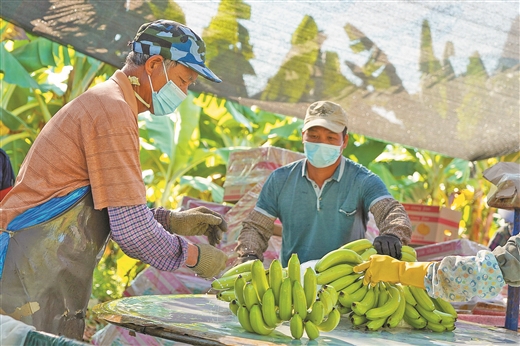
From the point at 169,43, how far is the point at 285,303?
1.19 m

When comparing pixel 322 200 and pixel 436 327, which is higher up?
pixel 322 200

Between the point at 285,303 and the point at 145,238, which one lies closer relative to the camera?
the point at 285,303

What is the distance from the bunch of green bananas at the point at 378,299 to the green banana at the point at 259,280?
549 millimetres

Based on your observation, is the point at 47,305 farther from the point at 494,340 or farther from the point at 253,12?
the point at 253,12

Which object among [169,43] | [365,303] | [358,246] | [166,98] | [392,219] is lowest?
[365,303]

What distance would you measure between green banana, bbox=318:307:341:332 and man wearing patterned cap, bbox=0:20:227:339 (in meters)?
0.63

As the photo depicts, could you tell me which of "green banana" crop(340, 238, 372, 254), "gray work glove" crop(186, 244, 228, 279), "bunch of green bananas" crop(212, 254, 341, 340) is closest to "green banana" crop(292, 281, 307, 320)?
Result: "bunch of green bananas" crop(212, 254, 341, 340)

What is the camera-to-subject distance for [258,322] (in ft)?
8.61

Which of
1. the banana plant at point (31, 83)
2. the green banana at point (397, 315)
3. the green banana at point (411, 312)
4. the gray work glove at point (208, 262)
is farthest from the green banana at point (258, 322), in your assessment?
the banana plant at point (31, 83)

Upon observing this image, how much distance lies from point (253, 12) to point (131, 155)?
2482 millimetres

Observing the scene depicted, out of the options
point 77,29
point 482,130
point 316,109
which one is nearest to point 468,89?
point 482,130

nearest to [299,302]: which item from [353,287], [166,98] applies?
[353,287]

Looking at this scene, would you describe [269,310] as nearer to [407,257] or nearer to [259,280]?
[259,280]

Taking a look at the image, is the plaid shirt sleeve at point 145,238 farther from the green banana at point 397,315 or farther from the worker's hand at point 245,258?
the worker's hand at point 245,258
